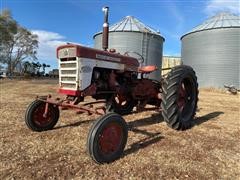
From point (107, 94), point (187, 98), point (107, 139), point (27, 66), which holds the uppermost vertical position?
point (27, 66)

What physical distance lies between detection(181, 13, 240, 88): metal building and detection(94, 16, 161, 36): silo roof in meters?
3.59

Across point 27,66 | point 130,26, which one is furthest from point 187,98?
point 27,66

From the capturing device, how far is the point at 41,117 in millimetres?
5785

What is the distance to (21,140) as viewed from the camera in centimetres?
503

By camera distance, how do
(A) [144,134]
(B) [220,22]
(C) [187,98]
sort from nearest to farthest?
1. (A) [144,134]
2. (C) [187,98]
3. (B) [220,22]

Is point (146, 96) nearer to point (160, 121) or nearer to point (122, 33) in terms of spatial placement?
point (160, 121)

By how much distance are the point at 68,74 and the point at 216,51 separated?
19.7 m

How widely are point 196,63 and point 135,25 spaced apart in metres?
6.03

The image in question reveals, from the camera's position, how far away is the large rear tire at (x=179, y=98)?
586cm

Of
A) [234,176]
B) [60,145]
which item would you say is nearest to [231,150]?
[234,176]

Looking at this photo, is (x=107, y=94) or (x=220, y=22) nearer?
(x=107, y=94)

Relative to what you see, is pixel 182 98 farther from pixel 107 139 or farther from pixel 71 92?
pixel 107 139

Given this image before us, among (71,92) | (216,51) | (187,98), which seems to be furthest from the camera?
(216,51)

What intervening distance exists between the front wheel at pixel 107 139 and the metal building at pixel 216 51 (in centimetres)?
1921
